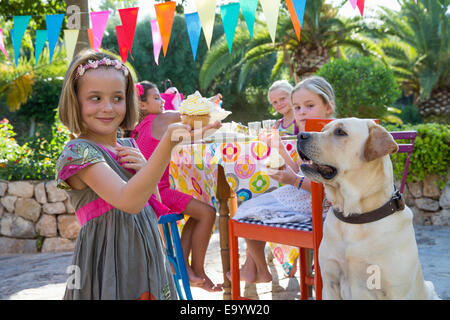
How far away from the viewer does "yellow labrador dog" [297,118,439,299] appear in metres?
1.83

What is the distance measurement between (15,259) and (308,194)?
14.4 feet

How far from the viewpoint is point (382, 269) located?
1.82 metres

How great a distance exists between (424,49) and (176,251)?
12.8 metres

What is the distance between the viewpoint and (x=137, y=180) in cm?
133

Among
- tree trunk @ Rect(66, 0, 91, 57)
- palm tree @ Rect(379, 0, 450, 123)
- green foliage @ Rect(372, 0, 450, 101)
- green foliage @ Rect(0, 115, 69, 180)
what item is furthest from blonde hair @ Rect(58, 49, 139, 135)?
palm tree @ Rect(379, 0, 450, 123)

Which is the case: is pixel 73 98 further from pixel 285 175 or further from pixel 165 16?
pixel 165 16

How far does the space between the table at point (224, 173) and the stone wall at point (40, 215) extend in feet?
9.09

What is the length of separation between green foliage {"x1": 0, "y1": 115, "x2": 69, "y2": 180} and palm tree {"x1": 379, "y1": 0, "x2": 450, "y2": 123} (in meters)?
9.48

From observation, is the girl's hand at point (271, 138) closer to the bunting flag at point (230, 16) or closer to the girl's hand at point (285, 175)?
the girl's hand at point (285, 175)

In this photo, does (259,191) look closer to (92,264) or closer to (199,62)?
(92,264)

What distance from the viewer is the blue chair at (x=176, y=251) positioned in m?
3.24

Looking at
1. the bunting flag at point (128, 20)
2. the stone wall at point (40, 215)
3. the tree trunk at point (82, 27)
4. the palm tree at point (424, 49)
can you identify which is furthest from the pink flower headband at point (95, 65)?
the palm tree at point (424, 49)

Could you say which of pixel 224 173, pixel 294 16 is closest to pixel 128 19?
pixel 294 16

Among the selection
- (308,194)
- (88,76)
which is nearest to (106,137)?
(88,76)
